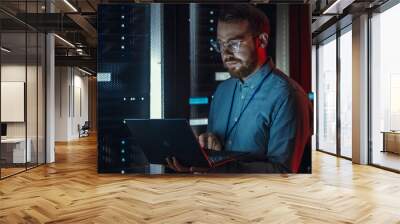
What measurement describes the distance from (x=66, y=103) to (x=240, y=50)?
469 inches

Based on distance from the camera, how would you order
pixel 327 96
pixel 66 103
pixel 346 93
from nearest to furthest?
1. pixel 346 93
2. pixel 327 96
3. pixel 66 103

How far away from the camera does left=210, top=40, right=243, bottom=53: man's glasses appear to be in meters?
6.46

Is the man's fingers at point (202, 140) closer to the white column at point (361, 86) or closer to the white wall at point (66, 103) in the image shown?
the white column at point (361, 86)

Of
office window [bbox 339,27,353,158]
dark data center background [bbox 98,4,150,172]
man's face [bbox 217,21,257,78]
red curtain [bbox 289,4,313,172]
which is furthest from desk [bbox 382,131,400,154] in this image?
dark data center background [bbox 98,4,150,172]

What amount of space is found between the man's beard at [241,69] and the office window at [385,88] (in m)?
3.06

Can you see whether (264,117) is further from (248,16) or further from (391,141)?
(391,141)

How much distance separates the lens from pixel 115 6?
21.9 ft

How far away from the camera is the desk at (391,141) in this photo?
766 centimetres

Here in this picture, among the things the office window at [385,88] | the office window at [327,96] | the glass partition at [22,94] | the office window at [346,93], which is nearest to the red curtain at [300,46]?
the office window at [385,88]

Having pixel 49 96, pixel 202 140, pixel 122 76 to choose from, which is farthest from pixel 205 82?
pixel 49 96

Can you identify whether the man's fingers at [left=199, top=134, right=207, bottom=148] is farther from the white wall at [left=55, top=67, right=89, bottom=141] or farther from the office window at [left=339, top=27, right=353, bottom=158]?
the white wall at [left=55, top=67, right=89, bottom=141]

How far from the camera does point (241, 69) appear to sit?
6.49 meters

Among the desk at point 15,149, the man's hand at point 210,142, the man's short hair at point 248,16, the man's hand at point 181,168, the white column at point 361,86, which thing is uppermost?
the man's short hair at point 248,16

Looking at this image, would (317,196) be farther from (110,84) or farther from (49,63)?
(49,63)
